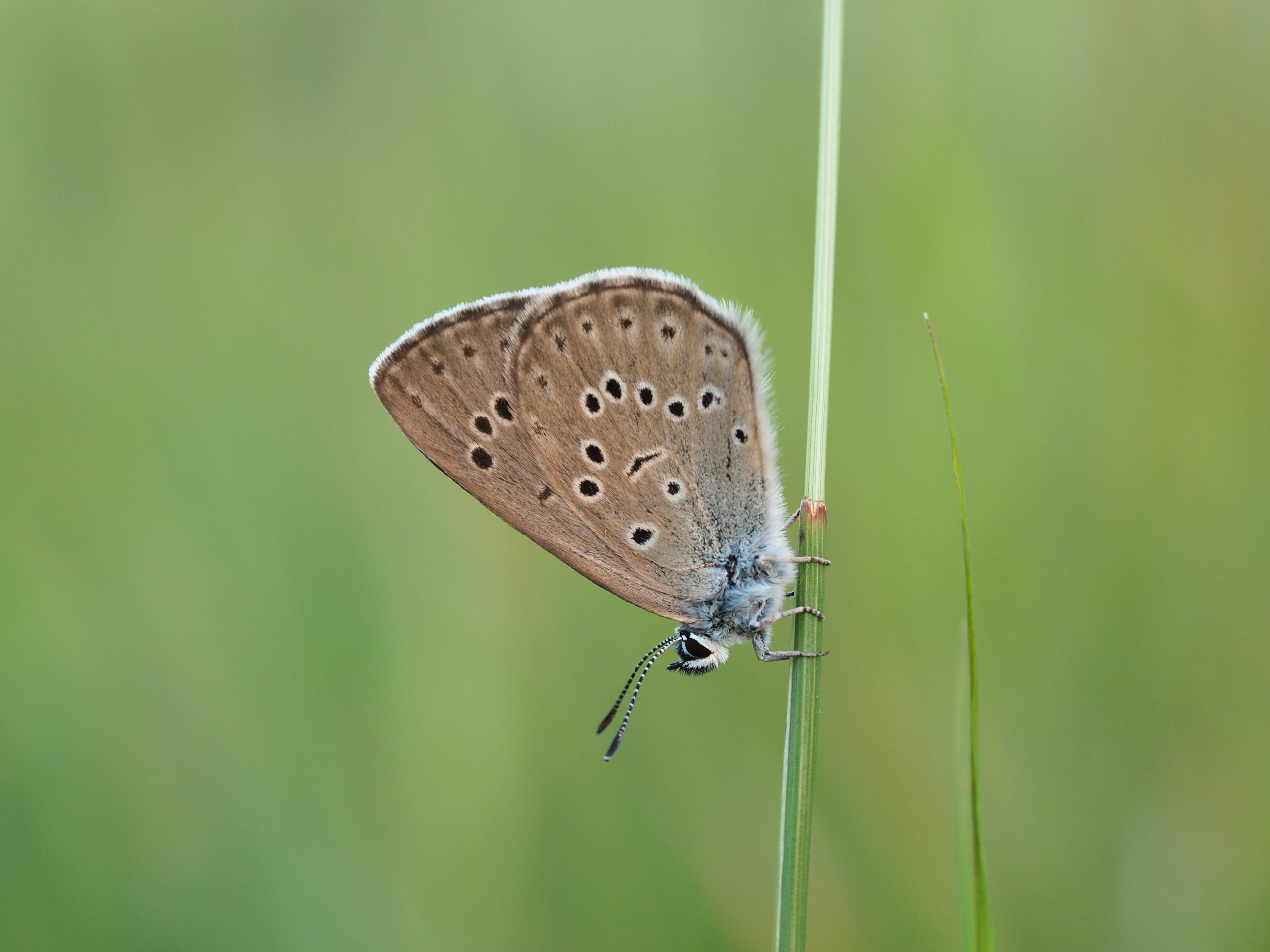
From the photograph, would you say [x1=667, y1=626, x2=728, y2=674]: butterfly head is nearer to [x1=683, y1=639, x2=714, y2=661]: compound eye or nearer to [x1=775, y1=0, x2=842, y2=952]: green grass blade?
[x1=683, y1=639, x2=714, y2=661]: compound eye

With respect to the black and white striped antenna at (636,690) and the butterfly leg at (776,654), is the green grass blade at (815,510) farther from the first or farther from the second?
the black and white striped antenna at (636,690)

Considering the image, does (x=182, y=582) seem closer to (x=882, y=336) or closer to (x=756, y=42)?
(x=882, y=336)

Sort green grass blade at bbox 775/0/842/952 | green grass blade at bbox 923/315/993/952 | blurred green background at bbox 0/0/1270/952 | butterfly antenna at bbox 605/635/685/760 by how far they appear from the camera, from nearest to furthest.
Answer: green grass blade at bbox 923/315/993/952
green grass blade at bbox 775/0/842/952
butterfly antenna at bbox 605/635/685/760
blurred green background at bbox 0/0/1270/952

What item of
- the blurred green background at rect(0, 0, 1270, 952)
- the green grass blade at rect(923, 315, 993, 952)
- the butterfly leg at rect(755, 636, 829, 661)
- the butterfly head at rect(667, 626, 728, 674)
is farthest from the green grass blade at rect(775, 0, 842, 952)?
the blurred green background at rect(0, 0, 1270, 952)

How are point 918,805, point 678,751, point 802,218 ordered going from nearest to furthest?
1. point 918,805
2. point 678,751
3. point 802,218

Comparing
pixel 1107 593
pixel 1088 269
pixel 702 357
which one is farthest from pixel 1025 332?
pixel 702 357

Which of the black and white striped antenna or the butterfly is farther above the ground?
the butterfly

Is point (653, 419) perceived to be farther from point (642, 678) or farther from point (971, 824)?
point (971, 824)

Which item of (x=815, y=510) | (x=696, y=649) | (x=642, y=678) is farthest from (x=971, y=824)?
(x=642, y=678)
